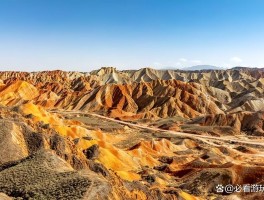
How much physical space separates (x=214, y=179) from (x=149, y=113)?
99.7 meters

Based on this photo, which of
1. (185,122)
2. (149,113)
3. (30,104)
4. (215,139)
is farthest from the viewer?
(149,113)

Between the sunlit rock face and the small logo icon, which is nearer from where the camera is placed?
the sunlit rock face

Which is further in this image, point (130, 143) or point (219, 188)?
point (130, 143)

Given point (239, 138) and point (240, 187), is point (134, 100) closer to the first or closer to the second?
point (239, 138)

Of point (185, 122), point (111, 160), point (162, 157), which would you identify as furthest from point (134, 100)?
point (111, 160)

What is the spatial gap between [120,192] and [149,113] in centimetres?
12541

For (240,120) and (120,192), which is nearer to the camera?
(120,192)

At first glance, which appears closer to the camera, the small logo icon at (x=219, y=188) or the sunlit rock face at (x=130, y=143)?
the sunlit rock face at (x=130, y=143)

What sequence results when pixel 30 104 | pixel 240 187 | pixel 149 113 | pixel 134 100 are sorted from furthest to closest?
pixel 134 100, pixel 149 113, pixel 30 104, pixel 240 187

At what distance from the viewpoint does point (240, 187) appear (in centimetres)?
5481

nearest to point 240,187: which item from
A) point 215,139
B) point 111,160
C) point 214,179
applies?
point 214,179

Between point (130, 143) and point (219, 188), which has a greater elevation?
point (219, 188)

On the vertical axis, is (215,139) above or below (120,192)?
below

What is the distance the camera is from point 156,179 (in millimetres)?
58219
